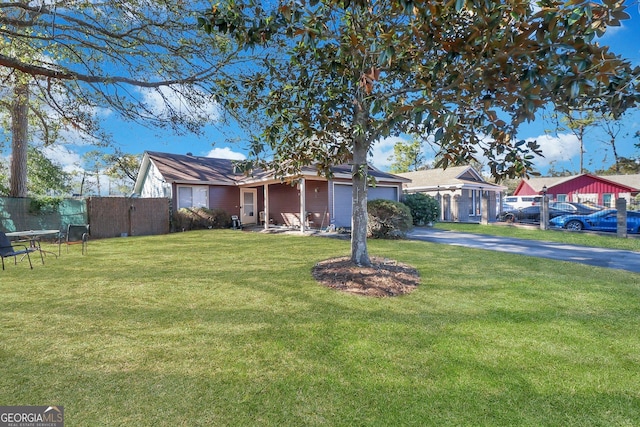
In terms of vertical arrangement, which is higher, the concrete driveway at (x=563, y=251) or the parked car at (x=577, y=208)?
the parked car at (x=577, y=208)

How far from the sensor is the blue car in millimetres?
13070

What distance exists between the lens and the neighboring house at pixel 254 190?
15427 mm

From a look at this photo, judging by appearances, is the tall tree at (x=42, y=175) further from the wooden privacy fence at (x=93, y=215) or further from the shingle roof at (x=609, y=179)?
the shingle roof at (x=609, y=179)

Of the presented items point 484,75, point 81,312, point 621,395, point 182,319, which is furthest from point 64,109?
point 621,395

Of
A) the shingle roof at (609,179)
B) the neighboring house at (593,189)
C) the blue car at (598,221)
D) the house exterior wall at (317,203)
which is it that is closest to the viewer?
the blue car at (598,221)

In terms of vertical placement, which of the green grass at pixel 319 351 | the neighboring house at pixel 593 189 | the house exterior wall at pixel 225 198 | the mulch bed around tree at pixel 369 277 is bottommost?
the green grass at pixel 319 351

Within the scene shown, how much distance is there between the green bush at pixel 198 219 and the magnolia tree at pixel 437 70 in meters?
11.0

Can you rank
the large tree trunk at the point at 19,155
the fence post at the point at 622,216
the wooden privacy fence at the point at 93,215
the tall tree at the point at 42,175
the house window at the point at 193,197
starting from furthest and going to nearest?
the tall tree at the point at 42,175 < the house window at the point at 193,197 < the wooden privacy fence at the point at 93,215 < the fence post at the point at 622,216 < the large tree trunk at the point at 19,155

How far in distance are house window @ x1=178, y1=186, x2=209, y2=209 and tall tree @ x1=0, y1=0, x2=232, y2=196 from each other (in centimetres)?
941

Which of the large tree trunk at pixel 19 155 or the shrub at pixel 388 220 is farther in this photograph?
the shrub at pixel 388 220

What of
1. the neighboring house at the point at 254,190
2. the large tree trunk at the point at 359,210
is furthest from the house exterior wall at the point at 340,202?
the large tree trunk at the point at 359,210

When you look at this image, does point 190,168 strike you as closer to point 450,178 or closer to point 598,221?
point 450,178

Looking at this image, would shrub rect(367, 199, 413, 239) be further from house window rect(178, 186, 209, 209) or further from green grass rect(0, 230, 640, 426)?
house window rect(178, 186, 209, 209)

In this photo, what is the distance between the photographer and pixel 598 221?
1427 centimetres
